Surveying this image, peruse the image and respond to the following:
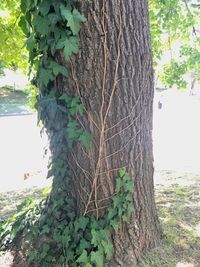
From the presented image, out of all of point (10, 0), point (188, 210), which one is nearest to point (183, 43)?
point (10, 0)

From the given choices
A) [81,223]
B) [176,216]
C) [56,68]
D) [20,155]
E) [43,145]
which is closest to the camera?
[56,68]

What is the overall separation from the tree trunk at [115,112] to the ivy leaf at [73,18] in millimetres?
82

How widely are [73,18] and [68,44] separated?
0.14 m

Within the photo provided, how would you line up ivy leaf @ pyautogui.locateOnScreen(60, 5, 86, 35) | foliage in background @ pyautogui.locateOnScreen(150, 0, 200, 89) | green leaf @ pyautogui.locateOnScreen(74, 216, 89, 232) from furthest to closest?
foliage in background @ pyautogui.locateOnScreen(150, 0, 200, 89)
green leaf @ pyautogui.locateOnScreen(74, 216, 89, 232)
ivy leaf @ pyautogui.locateOnScreen(60, 5, 86, 35)

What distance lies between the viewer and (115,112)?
5.90 ft

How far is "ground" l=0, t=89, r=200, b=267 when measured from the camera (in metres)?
2.14

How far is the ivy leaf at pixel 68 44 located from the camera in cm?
159

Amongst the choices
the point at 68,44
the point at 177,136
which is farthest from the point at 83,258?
the point at 177,136

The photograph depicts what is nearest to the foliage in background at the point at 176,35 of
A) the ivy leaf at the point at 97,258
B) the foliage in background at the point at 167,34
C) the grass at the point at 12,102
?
the foliage in background at the point at 167,34

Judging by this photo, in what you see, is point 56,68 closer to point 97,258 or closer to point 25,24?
point 25,24

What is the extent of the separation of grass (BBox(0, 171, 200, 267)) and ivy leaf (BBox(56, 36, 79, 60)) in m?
1.44

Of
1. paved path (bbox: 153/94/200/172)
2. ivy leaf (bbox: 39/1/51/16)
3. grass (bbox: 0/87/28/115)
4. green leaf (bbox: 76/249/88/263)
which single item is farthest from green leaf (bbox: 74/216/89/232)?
grass (bbox: 0/87/28/115)

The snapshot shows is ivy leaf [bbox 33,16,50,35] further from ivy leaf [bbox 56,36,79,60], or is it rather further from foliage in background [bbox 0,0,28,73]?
foliage in background [bbox 0,0,28,73]

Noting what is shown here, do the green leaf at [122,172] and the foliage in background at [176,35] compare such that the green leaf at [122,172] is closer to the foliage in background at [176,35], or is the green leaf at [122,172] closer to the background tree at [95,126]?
the background tree at [95,126]
